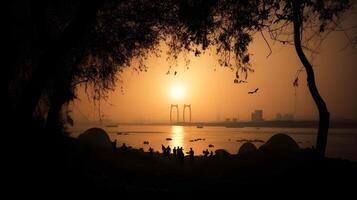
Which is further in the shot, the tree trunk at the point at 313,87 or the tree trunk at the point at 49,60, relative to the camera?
the tree trunk at the point at 313,87

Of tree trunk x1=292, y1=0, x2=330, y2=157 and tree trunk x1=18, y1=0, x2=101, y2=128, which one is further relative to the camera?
tree trunk x1=292, y1=0, x2=330, y2=157

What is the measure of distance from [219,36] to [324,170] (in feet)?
→ 24.3

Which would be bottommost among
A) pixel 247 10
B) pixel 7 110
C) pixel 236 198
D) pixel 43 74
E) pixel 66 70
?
pixel 236 198

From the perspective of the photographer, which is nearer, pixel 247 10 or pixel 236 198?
pixel 236 198

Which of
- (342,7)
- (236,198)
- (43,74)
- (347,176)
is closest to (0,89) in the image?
(43,74)

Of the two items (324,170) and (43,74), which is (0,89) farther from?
(324,170)

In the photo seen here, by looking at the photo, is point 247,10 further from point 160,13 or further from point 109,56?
point 109,56

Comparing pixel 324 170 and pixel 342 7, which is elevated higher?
pixel 342 7

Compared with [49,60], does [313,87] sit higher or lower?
lower

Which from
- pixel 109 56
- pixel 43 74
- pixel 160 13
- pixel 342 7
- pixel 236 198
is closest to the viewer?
pixel 43 74

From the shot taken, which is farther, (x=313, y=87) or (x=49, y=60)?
(x=313, y=87)

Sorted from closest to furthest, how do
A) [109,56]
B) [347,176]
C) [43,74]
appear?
[43,74] < [347,176] < [109,56]

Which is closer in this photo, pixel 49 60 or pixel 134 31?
pixel 49 60

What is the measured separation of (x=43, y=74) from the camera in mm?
10875
